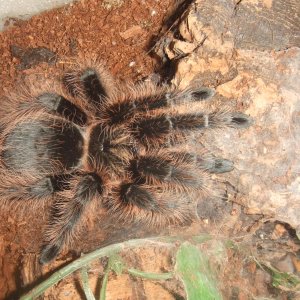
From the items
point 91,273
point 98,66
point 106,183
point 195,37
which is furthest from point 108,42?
point 91,273

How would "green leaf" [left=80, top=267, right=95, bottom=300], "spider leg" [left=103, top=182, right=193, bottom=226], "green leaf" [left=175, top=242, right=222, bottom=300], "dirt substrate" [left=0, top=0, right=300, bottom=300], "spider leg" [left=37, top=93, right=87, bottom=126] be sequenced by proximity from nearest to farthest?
1. "green leaf" [left=175, top=242, right=222, bottom=300]
2. "green leaf" [left=80, top=267, right=95, bottom=300]
3. "spider leg" [left=103, top=182, right=193, bottom=226]
4. "dirt substrate" [left=0, top=0, right=300, bottom=300]
5. "spider leg" [left=37, top=93, right=87, bottom=126]

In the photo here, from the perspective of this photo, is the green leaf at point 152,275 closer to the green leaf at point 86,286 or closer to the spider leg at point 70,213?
the green leaf at point 86,286

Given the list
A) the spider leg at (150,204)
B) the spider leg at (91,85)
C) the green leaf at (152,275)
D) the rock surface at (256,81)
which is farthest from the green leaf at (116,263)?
the spider leg at (91,85)

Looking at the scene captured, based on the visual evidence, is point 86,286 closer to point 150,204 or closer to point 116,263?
point 116,263

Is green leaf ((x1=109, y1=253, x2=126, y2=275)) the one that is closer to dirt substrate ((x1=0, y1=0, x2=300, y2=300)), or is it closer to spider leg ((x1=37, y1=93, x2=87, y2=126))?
dirt substrate ((x1=0, y1=0, x2=300, y2=300))

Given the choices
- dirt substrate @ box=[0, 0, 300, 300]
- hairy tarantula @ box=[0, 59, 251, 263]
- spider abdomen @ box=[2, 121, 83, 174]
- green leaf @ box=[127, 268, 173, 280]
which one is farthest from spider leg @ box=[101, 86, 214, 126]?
green leaf @ box=[127, 268, 173, 280]

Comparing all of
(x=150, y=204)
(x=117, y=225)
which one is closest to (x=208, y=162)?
(x=150, y=204)

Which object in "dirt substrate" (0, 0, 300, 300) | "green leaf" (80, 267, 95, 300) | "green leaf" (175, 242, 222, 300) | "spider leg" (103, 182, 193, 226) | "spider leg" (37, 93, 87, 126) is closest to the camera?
"green leaf" (175, 242, 222, 300)
